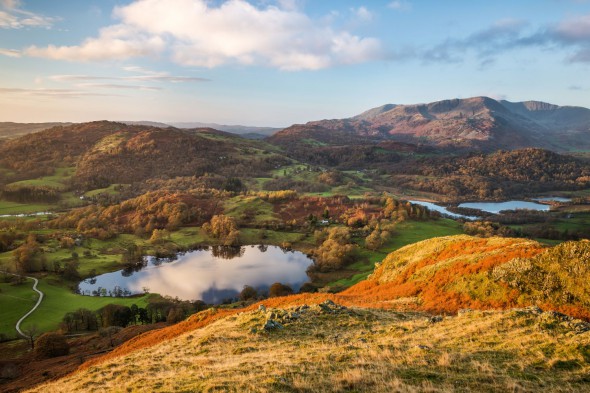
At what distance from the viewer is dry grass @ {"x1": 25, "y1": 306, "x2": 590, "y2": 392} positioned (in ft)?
46.4

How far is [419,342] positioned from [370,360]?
531 centimetres

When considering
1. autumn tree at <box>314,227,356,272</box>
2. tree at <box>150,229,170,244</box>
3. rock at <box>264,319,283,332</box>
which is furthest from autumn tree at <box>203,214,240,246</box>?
rock at <box>264,319,283,332</box>

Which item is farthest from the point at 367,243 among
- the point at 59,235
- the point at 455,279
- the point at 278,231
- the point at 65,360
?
the point at 59,235

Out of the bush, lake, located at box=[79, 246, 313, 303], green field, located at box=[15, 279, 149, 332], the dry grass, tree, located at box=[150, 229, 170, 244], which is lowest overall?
lake, located at box=[79, 246, 313, 303]

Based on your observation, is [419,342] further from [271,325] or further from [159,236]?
[159,236]

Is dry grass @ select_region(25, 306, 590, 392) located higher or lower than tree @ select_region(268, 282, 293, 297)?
higher

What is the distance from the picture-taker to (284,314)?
31000mm

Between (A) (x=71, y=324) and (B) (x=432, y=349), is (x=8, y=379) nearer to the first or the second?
(A) (x=71, y=324)

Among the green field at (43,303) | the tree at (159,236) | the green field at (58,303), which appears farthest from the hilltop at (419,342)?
the tree at (159,236)

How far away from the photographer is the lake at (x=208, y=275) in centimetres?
10569

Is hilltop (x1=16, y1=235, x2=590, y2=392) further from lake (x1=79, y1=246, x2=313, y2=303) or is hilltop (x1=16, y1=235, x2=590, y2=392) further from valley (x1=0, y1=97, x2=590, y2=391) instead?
lake (x1=79, y1=246, x2=313, y2=303)

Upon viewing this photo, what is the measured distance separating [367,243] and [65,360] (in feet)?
A: 334

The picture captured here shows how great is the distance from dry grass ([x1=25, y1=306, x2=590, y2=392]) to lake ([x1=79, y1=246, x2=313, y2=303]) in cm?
7555

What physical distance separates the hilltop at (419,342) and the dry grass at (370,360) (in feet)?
0.24
